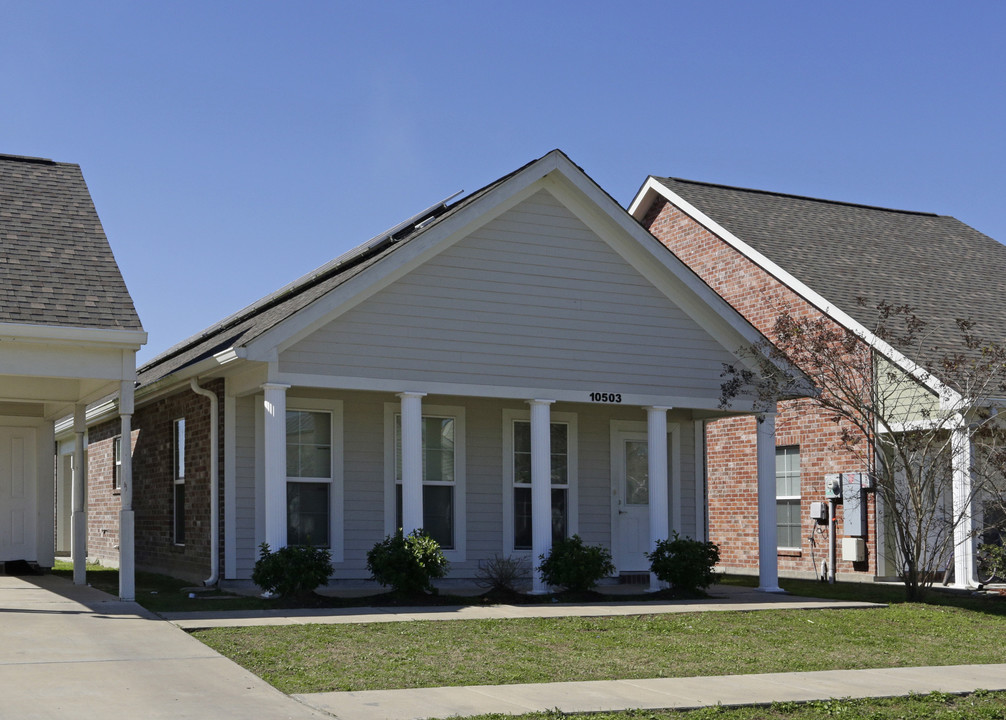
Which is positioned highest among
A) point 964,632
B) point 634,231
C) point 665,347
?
point 634,231

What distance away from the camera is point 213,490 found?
1644 centimetres

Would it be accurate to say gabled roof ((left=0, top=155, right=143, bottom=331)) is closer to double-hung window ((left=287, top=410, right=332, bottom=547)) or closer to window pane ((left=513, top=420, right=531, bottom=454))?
double-hung window ((left=287, top=410, right=332, bottom=547))

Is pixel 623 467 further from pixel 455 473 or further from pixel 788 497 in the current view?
pixel 788 497

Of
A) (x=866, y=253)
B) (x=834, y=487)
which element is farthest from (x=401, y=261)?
(x=866, y=253)

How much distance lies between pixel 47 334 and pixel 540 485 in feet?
21.6

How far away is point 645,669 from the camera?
9883 millimetres

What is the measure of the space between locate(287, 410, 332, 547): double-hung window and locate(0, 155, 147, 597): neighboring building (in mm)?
2651

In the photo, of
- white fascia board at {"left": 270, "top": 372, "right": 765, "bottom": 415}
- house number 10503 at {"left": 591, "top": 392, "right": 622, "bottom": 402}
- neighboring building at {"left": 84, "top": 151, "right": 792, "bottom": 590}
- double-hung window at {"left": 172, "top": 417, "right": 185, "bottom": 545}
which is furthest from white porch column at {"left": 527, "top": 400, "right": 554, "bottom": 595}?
double-hung window at {"left": 172, "top": 417, "right": 185, "bottom": 545}

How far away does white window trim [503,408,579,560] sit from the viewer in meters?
17.7

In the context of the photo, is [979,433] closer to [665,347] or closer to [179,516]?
[665,347]

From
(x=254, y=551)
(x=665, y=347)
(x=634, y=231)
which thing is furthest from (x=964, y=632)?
(x=254, y=551)

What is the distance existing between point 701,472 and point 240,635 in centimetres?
1047

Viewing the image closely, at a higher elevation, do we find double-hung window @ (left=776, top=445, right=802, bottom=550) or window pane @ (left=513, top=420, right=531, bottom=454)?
window pane @ (left=513, top=420, right=531, bottom=454)

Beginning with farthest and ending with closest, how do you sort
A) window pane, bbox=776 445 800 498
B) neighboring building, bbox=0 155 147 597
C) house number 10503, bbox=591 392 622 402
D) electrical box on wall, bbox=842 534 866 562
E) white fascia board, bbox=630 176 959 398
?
window pane, bbox=776 445 800 498 < electrical box on wall, bbox=842 534 866 562 < white fascia board, bbox=630 176 959 398 < house number 10503, bbox=591 392 622 402 < neighboring building, bbox=0 155 147 597
